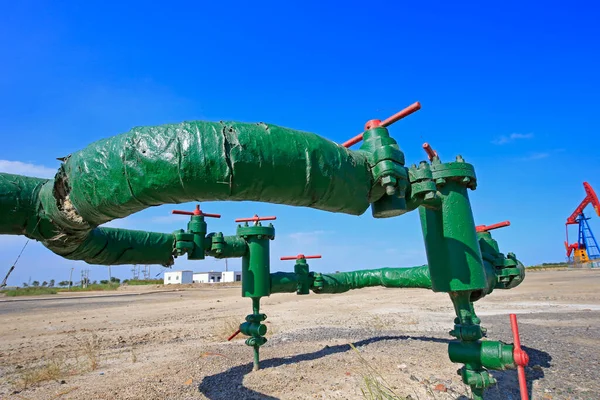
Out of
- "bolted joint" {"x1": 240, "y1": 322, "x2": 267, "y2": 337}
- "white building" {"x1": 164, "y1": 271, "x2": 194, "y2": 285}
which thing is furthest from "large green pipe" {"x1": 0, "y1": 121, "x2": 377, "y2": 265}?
"white building" {"x1": 164, "y1": 271, "x2": 194, "y2": 285}

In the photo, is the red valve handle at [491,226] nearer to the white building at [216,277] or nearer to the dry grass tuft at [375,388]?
the dry grass tuft at [375,388]

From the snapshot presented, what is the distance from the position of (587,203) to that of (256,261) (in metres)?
58.1

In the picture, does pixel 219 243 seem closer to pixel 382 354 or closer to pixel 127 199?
pixel 382 354

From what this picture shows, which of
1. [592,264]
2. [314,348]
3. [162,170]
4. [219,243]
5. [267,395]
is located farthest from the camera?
[592,264]

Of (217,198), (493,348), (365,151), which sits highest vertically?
(365,151)

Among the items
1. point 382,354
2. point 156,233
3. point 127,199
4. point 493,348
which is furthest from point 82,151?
point 382,354

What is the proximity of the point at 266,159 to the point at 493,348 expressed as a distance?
5.86ft

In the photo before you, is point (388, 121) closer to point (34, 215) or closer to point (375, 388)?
point (34, 215)

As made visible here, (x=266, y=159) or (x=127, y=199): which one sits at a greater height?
(x=266, y=159)

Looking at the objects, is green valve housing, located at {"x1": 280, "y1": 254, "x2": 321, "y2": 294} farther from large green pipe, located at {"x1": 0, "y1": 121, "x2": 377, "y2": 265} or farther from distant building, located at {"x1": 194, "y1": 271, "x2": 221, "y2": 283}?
distant building, located at {"x1": 194, "y1": 271, "x2": 221, "y2": 283}

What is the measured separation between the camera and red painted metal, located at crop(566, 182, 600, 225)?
1821 inches

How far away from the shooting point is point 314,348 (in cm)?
573

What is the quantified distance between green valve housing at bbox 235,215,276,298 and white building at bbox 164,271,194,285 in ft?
223

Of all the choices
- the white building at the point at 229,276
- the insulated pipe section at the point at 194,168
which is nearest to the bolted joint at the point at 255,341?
the insulated pipe section at the point at 194,168
